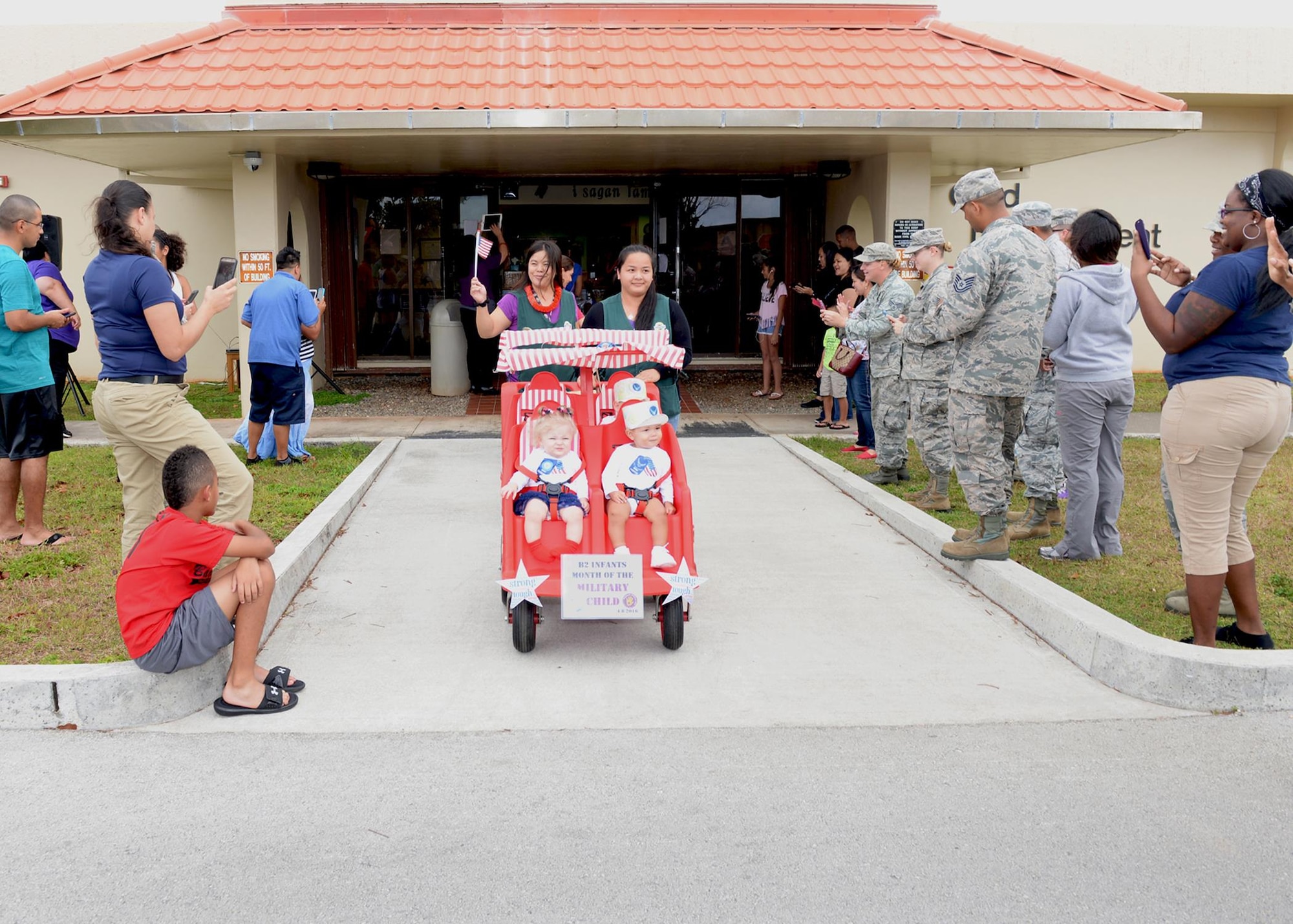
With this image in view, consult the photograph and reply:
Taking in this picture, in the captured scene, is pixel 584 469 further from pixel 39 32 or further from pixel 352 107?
pixel 39 32

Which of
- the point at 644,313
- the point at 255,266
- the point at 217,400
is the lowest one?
the point at 217,400

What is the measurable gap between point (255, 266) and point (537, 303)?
251 inches

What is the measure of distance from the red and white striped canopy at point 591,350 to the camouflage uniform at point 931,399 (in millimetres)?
2556

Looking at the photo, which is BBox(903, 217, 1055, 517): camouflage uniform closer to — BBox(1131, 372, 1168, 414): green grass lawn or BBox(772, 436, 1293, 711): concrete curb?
BBox(772, 436, 1293, 711): concrete curb

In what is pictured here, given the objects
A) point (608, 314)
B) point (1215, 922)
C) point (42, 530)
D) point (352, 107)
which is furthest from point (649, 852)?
point (352, 107)

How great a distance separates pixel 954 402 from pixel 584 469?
219 centimetres

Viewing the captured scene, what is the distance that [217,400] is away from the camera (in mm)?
14406

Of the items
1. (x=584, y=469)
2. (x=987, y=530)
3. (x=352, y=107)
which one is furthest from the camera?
(x=352, y=107)

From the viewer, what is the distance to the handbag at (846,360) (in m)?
9.36

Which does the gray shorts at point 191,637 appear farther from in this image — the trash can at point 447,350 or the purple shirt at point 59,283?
the trash can at point 447,350

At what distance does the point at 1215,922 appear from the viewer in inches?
117

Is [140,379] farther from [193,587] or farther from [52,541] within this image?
[52,541]

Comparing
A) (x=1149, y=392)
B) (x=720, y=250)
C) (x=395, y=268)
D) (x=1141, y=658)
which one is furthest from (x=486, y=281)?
(x=1141, y=658)

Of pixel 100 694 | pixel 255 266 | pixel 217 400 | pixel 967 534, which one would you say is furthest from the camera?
pixel 217 400
